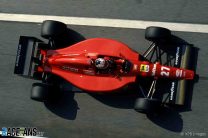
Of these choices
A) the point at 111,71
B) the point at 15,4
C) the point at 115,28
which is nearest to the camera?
the point at 111,71

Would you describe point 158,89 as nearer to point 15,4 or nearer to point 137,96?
point 137,96

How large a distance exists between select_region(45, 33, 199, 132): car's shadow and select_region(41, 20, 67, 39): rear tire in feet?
4.44

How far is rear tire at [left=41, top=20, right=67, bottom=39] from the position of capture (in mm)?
10688

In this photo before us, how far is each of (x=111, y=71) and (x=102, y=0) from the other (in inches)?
91.6

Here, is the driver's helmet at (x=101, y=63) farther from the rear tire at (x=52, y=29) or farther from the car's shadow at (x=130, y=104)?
the rear tire at (x=52, y=29)

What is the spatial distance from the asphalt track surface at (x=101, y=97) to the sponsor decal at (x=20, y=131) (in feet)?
0.36

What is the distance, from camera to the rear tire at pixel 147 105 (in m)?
9.77

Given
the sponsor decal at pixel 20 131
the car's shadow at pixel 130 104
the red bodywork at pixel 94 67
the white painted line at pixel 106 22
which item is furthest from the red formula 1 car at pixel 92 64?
the sponsor decal at pixel 20 131

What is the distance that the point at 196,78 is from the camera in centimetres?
1028

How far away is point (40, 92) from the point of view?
412 inches

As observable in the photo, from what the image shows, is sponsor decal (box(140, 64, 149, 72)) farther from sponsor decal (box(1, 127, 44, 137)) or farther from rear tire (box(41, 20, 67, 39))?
sponsor decal (box(1, 127, 44, 137))

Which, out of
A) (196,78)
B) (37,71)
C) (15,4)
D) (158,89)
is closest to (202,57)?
(196,78)

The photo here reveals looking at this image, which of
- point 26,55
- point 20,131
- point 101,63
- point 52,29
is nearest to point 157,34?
point 101,63

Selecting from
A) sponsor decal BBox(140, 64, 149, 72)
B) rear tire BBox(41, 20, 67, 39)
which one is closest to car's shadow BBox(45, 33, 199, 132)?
sponsor decal BBox(140, 64, 149, 72)
